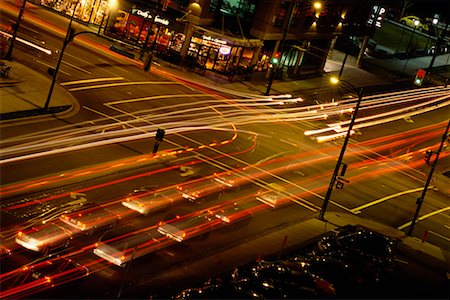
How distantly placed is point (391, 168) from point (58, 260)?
3218 cm

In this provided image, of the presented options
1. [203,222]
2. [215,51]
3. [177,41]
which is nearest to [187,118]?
[203,222]

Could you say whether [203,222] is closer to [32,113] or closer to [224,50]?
[32,113]

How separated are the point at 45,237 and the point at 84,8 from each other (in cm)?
5045

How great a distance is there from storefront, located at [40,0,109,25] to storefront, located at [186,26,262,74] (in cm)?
1124

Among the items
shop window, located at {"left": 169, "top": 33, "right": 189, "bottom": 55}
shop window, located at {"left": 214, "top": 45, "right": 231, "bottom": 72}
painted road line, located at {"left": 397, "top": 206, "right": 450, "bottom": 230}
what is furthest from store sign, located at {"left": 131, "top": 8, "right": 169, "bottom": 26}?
painted road line, located at {"left": 397, "top": 206, "right": 450, "bottom": 230}

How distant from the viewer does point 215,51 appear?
6750cm

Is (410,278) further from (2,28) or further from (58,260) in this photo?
(2,28)

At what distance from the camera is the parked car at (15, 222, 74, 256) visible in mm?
25438

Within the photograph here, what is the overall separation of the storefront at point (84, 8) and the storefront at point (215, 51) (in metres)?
11.2

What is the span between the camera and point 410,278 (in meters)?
31.9

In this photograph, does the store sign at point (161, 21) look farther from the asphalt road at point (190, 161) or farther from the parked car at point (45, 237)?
the parked car at point (45, 237)

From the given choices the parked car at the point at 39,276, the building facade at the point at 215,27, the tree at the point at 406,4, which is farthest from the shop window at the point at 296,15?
the tree at the point at 406,4

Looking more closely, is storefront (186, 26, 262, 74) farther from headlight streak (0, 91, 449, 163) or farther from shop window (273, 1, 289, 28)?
headlight streak (0, 91, 449, 163)

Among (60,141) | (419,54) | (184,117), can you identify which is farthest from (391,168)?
(419,54)
